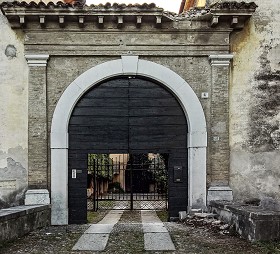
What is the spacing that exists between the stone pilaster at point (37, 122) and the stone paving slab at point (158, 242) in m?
3.11

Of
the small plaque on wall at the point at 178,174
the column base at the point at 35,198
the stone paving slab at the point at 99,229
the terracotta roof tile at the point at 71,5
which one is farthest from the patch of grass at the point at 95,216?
the terracotta roof tile at the point at 71,5

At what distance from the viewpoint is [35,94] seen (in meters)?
9.51

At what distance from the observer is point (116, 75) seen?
9711 millimetres

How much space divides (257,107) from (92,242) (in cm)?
499

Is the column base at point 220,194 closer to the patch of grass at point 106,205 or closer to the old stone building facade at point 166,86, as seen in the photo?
the old stone building facade at point 166,86

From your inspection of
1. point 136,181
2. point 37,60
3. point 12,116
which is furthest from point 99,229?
point 136,181

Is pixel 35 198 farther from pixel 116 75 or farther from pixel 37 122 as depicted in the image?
pixel 116 75

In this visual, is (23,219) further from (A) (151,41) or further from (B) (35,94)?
(A) (151,41)

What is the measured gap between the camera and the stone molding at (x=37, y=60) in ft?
31.1

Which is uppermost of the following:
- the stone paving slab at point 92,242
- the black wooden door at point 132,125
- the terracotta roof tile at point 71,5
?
the terracotta roof tile at point 71,5

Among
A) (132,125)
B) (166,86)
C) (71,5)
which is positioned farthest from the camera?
(132,125)

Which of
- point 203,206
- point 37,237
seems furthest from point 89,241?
point 203,206

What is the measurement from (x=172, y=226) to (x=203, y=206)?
1100mm

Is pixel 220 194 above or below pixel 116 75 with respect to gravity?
below
